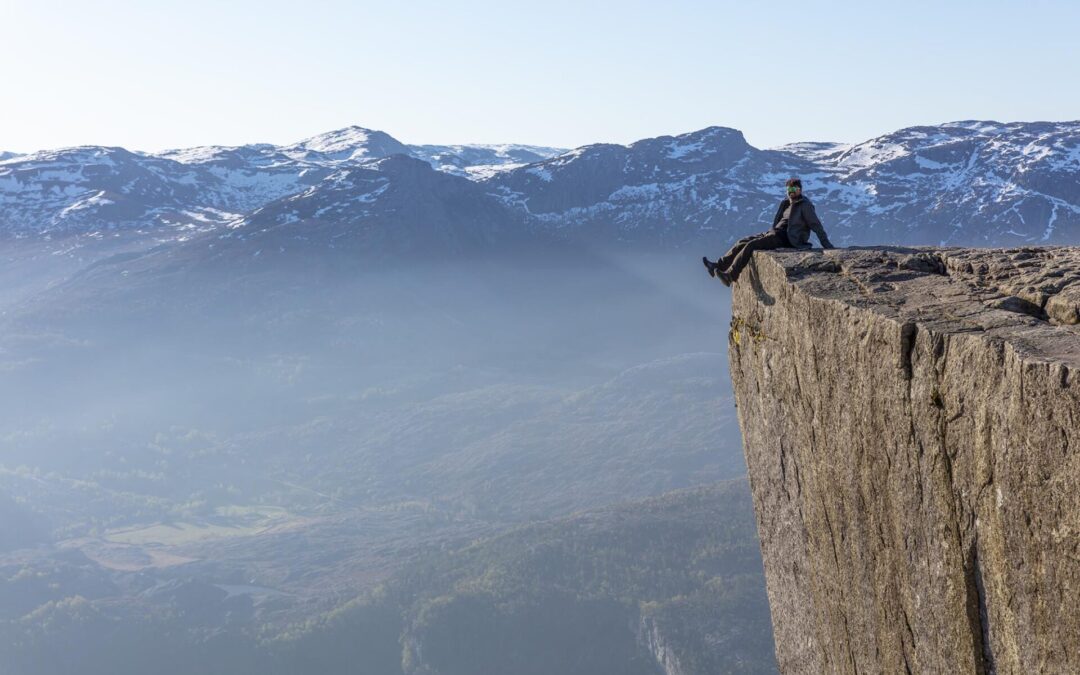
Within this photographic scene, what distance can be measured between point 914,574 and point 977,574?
1.34 metres

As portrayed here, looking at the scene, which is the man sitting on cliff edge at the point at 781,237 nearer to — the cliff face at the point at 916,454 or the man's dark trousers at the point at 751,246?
the man's dark trousers at the point at 751,246

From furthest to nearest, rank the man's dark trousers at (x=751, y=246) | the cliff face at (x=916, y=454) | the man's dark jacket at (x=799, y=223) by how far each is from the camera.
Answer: the man's dark jacket at (x=799, y=223), the man's dark trousers at (x=751, y=246), the cliff face at (x=916, y=454)

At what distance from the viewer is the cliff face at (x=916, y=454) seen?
1079cm

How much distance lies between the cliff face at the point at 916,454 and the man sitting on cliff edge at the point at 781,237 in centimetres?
77

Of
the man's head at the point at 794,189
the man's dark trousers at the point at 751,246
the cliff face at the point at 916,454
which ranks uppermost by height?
the man's head at the point at 794,189

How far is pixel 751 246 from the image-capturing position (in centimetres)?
Answer: 2053

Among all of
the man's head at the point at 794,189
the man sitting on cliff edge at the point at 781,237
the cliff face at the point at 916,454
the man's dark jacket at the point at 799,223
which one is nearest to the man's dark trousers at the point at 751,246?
the man sitting on cliff edge at the point at 781,237

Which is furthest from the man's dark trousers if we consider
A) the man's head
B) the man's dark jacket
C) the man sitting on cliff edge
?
the man's head

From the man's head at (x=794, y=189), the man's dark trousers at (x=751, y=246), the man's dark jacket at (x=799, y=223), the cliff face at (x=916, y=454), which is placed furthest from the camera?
the man's head at (x=794, y=189)

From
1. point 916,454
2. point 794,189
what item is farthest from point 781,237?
point 916,454

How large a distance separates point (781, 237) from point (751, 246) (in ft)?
3.15

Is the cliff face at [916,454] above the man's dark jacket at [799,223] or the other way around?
the other way around

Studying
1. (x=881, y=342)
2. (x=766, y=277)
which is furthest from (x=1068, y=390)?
(x=766, y=277)

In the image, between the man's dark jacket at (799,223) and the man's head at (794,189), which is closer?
the man's dark jacket at (799,223)
